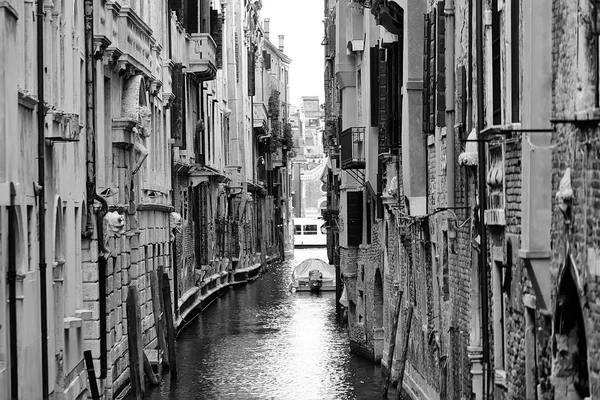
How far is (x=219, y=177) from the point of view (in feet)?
176

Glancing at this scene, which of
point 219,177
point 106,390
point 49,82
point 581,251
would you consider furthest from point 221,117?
point 581,251

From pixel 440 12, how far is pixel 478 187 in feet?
12.3

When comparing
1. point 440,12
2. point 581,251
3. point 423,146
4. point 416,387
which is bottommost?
point 416,387

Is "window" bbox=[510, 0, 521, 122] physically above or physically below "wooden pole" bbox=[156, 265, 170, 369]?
above

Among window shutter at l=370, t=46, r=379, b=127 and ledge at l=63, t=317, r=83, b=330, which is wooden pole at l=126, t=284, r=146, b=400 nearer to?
ledge at l=63, t=317, r=83, b=330

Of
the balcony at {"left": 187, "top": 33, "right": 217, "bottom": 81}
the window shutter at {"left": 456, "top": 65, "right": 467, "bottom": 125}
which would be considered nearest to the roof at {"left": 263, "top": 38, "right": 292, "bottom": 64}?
the balcony at {"left": 187, "top": 33, "right": 217, "bottom": 81}

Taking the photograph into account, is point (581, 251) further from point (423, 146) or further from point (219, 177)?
point (219, 177)

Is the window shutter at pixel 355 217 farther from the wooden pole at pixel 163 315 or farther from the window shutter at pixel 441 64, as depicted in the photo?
the window shutter at pixel 441 64

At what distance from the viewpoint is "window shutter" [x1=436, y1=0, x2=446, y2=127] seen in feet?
62.1


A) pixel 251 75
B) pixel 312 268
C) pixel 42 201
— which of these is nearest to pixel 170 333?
pixel 42 201

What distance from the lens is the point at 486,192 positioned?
15.6 metres

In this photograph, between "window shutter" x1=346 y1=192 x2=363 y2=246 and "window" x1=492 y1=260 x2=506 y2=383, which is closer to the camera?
"window" x1=492 y1=260 x2=506 y2=383

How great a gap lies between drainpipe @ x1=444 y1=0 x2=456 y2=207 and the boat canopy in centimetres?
4055

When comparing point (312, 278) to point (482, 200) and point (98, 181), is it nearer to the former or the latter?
point (98, 181)
